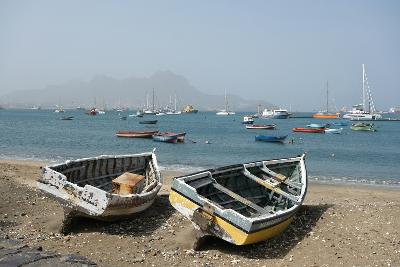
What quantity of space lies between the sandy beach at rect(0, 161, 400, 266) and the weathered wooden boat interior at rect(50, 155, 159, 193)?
136 centimetres

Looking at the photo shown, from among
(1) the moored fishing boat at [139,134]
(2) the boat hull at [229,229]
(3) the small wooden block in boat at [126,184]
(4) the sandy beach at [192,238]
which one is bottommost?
(1) the moored fishing boat at [139,134]

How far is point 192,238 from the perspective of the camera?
1355 centimetres

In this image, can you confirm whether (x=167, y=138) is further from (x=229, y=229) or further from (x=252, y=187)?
(x=229, y=229)

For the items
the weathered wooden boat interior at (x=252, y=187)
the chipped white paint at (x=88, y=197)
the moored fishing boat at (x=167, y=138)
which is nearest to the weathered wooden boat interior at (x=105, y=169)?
the chipped white paint at (x=88, y=197)

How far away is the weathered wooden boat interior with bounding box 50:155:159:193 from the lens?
16.5 metres

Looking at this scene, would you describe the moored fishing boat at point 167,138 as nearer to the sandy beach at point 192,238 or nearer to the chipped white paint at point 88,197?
the sandy beach at point 192,238

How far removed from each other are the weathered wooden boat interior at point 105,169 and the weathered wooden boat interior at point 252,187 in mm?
2555

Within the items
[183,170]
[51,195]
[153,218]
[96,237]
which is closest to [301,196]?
[153,218]

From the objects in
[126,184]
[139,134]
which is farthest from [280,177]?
[139,134]

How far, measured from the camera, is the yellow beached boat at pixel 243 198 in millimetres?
12203

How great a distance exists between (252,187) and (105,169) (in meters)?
5.86

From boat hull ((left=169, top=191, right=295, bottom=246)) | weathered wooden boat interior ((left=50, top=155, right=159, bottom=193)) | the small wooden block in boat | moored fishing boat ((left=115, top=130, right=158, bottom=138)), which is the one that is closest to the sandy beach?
boat hull ((left=169, top=191, right=295, bottom=246))

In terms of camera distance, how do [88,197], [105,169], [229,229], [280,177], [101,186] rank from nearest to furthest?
[229,229] < [88,197] < [280,177] < [101,186] < [105,169]

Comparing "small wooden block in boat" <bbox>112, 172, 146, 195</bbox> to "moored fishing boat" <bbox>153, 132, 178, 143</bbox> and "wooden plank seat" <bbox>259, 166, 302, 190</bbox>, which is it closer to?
"wooden plank seat" <bbox>259, 166, 302, 190</bbox>
